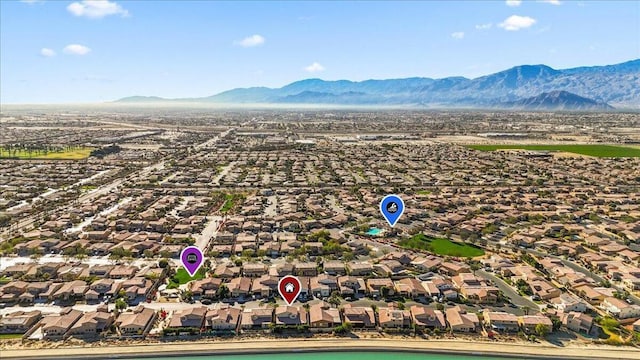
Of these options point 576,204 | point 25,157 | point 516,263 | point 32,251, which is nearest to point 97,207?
point 32,251

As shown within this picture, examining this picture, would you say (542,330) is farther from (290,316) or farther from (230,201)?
(230,201)

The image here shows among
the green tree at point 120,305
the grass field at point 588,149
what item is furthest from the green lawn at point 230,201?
the grass field at point 588,149

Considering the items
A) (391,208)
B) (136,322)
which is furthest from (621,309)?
(136,322)

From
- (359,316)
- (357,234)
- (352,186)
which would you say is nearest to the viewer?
Answer: (359,316)

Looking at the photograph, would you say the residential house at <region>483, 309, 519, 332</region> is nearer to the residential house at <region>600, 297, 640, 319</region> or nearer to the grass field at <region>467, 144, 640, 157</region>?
the residential house at <region>600, 297, 640, 319</region>

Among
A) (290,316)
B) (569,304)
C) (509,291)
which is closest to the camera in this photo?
(290,316)

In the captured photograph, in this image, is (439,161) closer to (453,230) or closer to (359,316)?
(453,230)

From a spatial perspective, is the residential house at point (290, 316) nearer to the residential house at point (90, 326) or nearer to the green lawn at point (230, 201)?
the residential house at point (90, 326)
